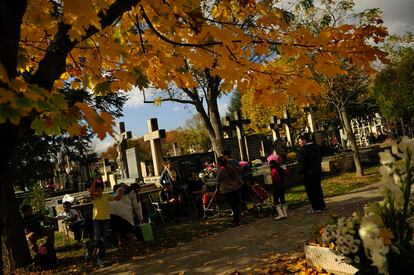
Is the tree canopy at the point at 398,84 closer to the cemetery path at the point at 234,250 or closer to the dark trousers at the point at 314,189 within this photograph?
the dark trousers at the point at 314,189

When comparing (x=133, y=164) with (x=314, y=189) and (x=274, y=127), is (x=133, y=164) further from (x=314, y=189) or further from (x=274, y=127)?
(x=274, y=127)

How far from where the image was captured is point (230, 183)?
10719mm

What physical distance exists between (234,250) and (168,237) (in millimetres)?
3006

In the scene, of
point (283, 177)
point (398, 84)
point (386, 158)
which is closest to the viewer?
point (386, 158)

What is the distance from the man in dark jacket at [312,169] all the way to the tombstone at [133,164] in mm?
11311

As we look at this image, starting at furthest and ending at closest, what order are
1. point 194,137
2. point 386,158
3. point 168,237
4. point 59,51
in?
1. point 194,137
2. point 168,237
3. point 59,51
4. point 386,158

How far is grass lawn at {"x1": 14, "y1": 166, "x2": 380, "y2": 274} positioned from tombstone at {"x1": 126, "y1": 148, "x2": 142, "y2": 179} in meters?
6.47

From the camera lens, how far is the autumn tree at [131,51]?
9.52 feet

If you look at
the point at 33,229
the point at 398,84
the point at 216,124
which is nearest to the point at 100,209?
the point at 33,229

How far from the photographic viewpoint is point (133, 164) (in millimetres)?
21016

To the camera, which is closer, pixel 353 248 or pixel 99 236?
pixel 353 248

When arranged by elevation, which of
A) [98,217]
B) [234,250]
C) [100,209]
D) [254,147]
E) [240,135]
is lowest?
[234,250]

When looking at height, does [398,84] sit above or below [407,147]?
above

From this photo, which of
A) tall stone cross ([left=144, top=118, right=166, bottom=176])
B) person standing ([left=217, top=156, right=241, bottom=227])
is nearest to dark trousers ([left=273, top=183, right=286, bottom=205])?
person standing ([left=217, top=156, right=241, bottom=227])
